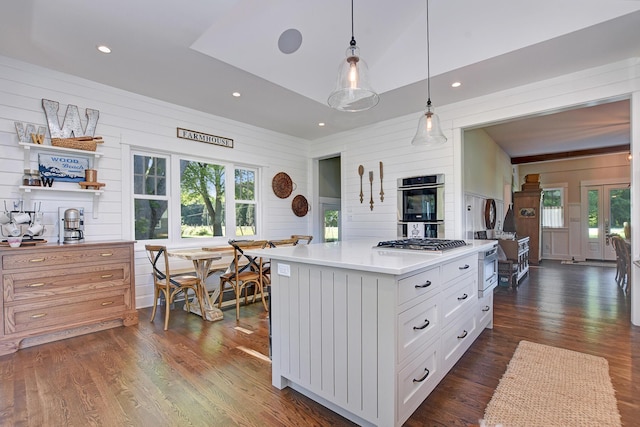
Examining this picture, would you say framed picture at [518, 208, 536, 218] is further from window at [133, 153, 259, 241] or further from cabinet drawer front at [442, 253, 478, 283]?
window at [133, 153, 259, 241]

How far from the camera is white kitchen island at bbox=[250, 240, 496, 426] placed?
1584 millimetres

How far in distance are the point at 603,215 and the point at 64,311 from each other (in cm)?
1138

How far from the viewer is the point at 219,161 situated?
502cm

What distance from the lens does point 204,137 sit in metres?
4.73

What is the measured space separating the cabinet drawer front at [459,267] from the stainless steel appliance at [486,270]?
0.08m

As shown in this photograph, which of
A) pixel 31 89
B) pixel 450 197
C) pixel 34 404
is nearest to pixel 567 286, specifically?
pixel 450 197

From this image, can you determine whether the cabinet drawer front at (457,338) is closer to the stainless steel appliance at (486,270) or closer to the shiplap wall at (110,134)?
the stainless steel appliance at (486,270)

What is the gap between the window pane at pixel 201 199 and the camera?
15.2 ft

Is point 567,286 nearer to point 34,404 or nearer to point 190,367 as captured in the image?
point 190,367

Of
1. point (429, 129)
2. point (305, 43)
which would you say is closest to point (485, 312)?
point (429, 129)

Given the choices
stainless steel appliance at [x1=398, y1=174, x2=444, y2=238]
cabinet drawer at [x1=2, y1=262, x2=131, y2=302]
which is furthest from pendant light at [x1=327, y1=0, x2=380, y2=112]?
cabinet drawer at [x1=2, y1=262, x2=131, y2=302]

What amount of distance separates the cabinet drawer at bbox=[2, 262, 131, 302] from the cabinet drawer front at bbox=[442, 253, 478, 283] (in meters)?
3.32

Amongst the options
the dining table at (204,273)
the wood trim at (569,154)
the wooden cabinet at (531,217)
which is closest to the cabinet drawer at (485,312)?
the dining table at (204,273)

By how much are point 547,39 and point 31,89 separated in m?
5.30
